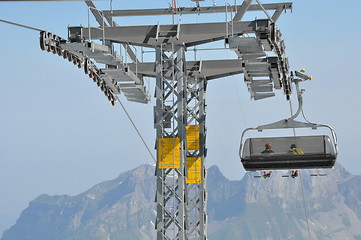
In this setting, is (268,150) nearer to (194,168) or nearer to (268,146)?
(268,146)

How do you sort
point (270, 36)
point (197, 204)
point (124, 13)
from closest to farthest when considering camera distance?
point (270, 36)
point (124, 13)
point (197, 204)

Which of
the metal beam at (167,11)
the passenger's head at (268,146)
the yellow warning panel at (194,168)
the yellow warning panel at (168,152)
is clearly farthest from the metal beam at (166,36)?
the yellow warning panel at (194,168)

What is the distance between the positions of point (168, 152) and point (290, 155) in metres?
3.42

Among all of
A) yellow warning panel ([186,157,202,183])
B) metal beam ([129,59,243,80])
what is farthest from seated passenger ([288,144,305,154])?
metal beam ([129,59,243,80])

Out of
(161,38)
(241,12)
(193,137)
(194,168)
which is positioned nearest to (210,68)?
(193,137)

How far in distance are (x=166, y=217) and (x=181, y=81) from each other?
3.80 m

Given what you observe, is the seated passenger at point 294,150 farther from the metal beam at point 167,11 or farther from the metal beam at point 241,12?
the metal beam at point 167,11

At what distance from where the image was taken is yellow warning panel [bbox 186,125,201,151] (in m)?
33.2

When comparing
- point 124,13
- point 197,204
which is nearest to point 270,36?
point 124,13

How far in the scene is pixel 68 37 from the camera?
26.4 meters

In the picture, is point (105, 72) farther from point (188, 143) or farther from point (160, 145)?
point (188, 143)

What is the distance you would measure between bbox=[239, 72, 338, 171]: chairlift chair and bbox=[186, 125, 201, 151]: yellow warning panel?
5.92 meters

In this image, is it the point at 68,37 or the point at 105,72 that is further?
the point at 105,72

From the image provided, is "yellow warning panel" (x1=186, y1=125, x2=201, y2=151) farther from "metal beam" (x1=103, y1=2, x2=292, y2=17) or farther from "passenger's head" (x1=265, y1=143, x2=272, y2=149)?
"passenger's head" (x1=265, y1=143, x2=272, y2=149)
